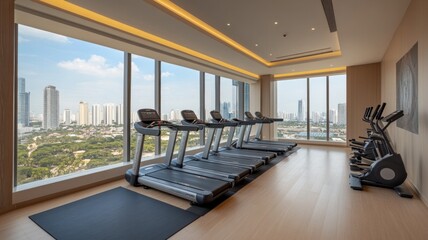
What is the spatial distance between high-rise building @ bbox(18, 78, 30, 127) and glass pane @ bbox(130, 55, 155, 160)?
182 centimetres

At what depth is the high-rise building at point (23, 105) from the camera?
3.26 metres

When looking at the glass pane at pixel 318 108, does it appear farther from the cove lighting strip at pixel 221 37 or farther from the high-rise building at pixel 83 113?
the high-rise building at pixel 83 113

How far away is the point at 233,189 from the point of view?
11.7 feet

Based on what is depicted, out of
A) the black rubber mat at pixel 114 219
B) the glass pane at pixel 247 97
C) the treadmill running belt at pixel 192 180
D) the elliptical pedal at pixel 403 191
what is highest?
the glass pane at pixel 247 97

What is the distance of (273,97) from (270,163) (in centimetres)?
470

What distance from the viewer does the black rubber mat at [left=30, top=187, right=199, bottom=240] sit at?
222 cm

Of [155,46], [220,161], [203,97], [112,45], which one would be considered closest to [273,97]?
[203,97]

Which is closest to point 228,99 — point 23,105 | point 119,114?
point 119,114

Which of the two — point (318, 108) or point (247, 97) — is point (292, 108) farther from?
point (247, 97)

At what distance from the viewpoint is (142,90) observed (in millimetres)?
5090

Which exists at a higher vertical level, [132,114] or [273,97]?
[273,97]

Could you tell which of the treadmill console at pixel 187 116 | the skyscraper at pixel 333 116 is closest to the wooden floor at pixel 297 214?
the treadmill console at pixel 187 116

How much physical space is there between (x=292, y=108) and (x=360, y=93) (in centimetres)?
254

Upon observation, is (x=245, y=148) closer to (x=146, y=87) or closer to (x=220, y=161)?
(x=220, y=161)
